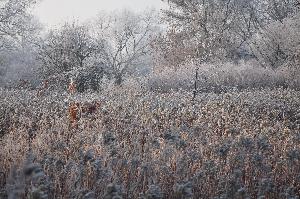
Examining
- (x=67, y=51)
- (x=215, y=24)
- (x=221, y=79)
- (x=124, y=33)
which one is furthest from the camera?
(x=124, y=33)

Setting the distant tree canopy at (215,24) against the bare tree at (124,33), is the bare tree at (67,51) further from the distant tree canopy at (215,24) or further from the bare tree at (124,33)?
the bare tree at (124,33)

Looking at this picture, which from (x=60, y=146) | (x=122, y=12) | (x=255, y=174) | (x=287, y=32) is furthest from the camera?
(x=122, y=12)

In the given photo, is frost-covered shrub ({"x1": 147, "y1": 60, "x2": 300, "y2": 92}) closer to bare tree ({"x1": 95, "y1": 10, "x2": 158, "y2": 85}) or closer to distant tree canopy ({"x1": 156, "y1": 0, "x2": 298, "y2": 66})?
distant tree canopy ({"x1": 156, "y1": 0, "x2": 298, "y2": 66})

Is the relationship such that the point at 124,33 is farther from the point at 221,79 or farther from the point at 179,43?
the point at 221,79

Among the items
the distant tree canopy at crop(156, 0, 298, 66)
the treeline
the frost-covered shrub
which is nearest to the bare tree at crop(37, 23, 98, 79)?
the treeline

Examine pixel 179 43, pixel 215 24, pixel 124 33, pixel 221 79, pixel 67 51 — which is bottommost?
pixel 221 79

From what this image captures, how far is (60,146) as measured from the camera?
190 inches

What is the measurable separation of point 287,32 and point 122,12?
88.8 feet

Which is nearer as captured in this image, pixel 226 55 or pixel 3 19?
pixel 3 19

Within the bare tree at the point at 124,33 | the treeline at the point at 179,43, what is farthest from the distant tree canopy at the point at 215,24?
the bare tree at the point at 124,33

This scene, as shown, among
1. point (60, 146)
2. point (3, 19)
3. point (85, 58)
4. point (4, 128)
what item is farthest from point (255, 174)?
point (3, 19)

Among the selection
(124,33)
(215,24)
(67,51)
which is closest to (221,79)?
(67,51)

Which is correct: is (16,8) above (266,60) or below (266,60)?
above

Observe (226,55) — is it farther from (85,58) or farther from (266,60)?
(85,58)
